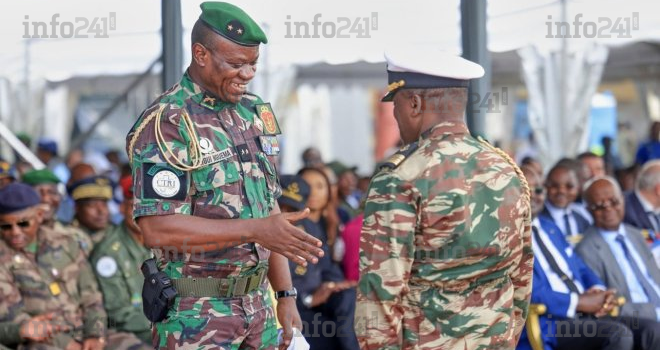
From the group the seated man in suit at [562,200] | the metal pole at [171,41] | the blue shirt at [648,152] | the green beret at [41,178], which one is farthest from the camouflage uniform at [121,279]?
the blue shirt at [648,152]

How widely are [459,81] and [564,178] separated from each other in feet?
14.3

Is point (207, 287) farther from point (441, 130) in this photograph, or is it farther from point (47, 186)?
point (47, 186)

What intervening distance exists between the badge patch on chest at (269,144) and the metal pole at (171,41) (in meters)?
1.98

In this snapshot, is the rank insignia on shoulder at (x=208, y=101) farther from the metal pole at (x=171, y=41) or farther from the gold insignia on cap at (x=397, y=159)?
the metal pole at (x=171, y=41)

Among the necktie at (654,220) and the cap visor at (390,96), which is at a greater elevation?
the cap visor at (390,96)

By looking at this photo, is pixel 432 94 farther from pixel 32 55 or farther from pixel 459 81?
pixel 32 55

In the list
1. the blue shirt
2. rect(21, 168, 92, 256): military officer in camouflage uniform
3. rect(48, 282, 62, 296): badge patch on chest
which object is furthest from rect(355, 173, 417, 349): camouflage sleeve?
the blue shirt

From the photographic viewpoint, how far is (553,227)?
20.9ft

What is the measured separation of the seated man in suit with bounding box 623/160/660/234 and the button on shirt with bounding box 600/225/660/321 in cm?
93

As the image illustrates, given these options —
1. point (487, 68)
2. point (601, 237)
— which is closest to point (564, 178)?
point (601, 237)

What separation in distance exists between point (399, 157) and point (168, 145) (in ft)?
2.45

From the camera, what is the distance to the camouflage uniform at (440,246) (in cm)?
330

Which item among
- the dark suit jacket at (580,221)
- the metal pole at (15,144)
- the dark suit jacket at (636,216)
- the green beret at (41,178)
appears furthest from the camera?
the dark suit jacket at (636,216)

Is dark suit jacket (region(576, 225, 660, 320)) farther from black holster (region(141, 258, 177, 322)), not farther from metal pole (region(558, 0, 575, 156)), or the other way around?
metal pole (region(558, 0, 575, 156))
